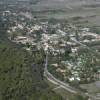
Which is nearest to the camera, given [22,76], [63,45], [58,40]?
[22,76]

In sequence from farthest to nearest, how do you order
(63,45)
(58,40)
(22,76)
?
1. (58,40)
2. (63,45)
3. (22,76)

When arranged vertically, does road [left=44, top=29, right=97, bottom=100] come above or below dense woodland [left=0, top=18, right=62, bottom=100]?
below

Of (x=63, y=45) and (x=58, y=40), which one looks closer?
(x=63, y=45)

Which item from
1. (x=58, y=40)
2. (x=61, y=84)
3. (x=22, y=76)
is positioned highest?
(x=58, y=40)

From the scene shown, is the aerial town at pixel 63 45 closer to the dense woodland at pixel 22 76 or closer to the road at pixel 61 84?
the road at pixel 61 84

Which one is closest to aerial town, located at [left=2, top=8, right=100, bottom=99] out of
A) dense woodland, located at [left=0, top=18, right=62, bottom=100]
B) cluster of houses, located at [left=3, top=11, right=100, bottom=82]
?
cluster of houses, located at [left=3, top=11, right=100, bottom=82]

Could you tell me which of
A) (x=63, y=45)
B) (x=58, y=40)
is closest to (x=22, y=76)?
(x=63, y=45)

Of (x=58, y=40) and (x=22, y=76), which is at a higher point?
(x=58, y=40)

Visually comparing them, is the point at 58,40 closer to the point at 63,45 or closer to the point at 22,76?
the point at 63,45

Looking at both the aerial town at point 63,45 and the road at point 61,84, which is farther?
the aerial town at point 63,45

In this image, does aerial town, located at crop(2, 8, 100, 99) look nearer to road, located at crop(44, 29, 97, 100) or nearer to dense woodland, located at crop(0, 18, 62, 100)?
road, located at crop(44, 29, 97, 100)

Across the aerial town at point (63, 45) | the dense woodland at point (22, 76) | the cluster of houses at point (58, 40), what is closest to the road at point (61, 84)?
the aerial town at point (63, 45)

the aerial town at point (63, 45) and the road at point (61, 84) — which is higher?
the aerial town at point (63, 45)

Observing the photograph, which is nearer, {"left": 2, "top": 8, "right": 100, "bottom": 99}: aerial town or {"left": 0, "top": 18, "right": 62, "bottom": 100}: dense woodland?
{"left": 0, "top": 18, "right": 62, "bottom": 100}: dense woodland
